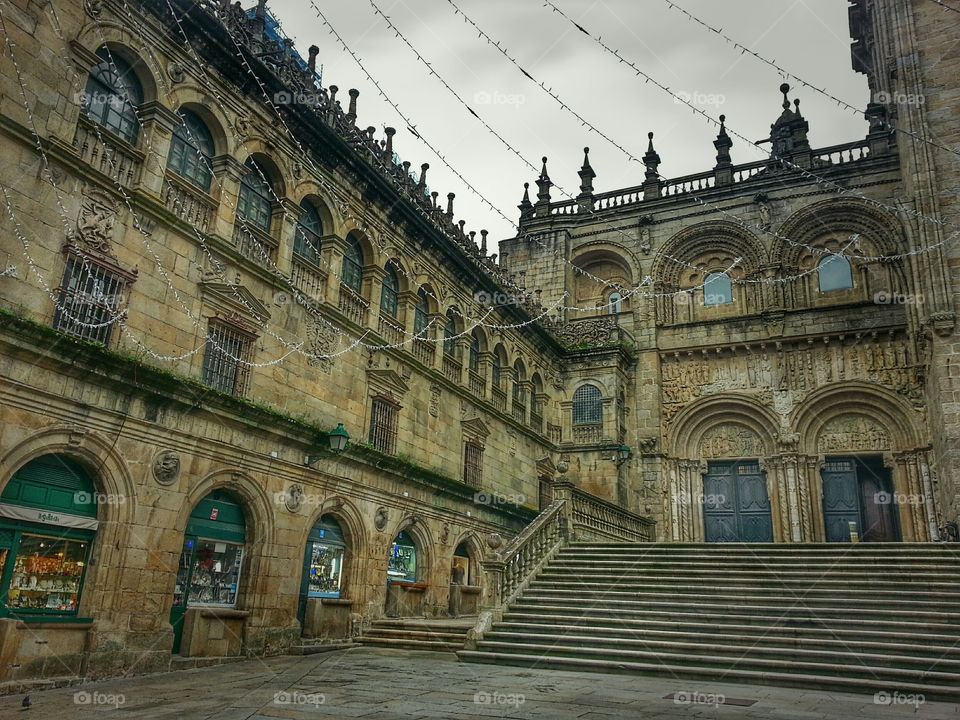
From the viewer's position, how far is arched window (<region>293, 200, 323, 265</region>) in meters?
16.4

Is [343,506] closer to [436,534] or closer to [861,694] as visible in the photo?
[436,534]

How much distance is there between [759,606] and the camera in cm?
1305

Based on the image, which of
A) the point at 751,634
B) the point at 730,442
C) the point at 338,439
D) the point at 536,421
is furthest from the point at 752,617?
the point at 730,442

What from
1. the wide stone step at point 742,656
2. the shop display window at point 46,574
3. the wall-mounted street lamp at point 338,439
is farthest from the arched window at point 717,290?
the shop display window at point 46,574

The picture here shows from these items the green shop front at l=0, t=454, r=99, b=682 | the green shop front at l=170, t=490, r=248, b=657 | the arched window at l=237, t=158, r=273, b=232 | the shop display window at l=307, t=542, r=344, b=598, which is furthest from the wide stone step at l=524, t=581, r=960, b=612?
the arched window at l=237, t=158, r=273, b=232

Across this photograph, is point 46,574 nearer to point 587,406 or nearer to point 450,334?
point 450,334

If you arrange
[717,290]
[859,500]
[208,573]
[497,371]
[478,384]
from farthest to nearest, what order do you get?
[717,290] → [859,500] → [497,371] → [478,384] → [208,573]

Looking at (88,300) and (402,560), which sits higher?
(88,300)

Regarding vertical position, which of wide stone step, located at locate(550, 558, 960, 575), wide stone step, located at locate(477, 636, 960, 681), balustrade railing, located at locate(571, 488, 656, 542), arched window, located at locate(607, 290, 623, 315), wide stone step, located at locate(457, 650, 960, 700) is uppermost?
arched window, located at locate(607, 290, 623, 315)

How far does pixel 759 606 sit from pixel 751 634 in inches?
40.1

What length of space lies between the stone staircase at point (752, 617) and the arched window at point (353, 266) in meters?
8.34

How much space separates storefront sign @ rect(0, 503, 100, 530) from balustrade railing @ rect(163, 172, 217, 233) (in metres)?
5.39

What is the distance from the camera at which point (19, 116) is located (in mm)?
10359

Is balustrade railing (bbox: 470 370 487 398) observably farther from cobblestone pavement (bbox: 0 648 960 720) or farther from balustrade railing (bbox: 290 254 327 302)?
cobblestone pavement (bbox: 0 648 960 720)
